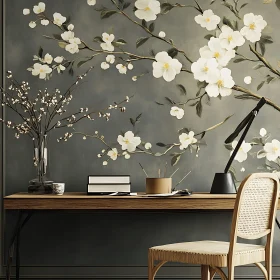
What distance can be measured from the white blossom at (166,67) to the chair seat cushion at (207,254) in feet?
3.85

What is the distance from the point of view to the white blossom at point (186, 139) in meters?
3.56

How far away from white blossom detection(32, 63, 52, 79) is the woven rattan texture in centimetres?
154

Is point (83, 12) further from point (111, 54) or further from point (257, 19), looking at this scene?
point (257, 19)

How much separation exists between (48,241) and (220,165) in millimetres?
1158

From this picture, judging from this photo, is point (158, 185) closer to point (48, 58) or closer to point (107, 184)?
point (107, 184)

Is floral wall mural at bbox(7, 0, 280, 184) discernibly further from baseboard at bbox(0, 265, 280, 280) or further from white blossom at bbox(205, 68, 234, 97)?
baseboard at bbox(0, 265, 280, 280)

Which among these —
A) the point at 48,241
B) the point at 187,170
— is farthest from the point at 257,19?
the point at 48,241

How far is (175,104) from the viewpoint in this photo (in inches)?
141

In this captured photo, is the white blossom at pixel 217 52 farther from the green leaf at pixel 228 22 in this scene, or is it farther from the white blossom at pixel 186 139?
the white blossom at pixel 186 139

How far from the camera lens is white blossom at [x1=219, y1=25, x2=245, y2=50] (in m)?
3.56

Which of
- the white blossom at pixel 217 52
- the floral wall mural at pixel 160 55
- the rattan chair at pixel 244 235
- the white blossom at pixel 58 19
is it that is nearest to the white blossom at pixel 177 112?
the floral wall mural at pixel 160 55

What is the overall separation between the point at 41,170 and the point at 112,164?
1.59ft

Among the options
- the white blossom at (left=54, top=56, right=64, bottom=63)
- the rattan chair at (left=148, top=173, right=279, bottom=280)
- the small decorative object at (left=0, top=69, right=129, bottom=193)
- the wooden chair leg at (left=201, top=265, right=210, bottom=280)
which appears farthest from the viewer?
the white blossom at (left=54, top=56, right=64, bottom=63)

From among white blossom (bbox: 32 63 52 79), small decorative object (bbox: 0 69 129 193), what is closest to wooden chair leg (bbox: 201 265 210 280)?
small decorative object (bbox: 0 69 129 193)
